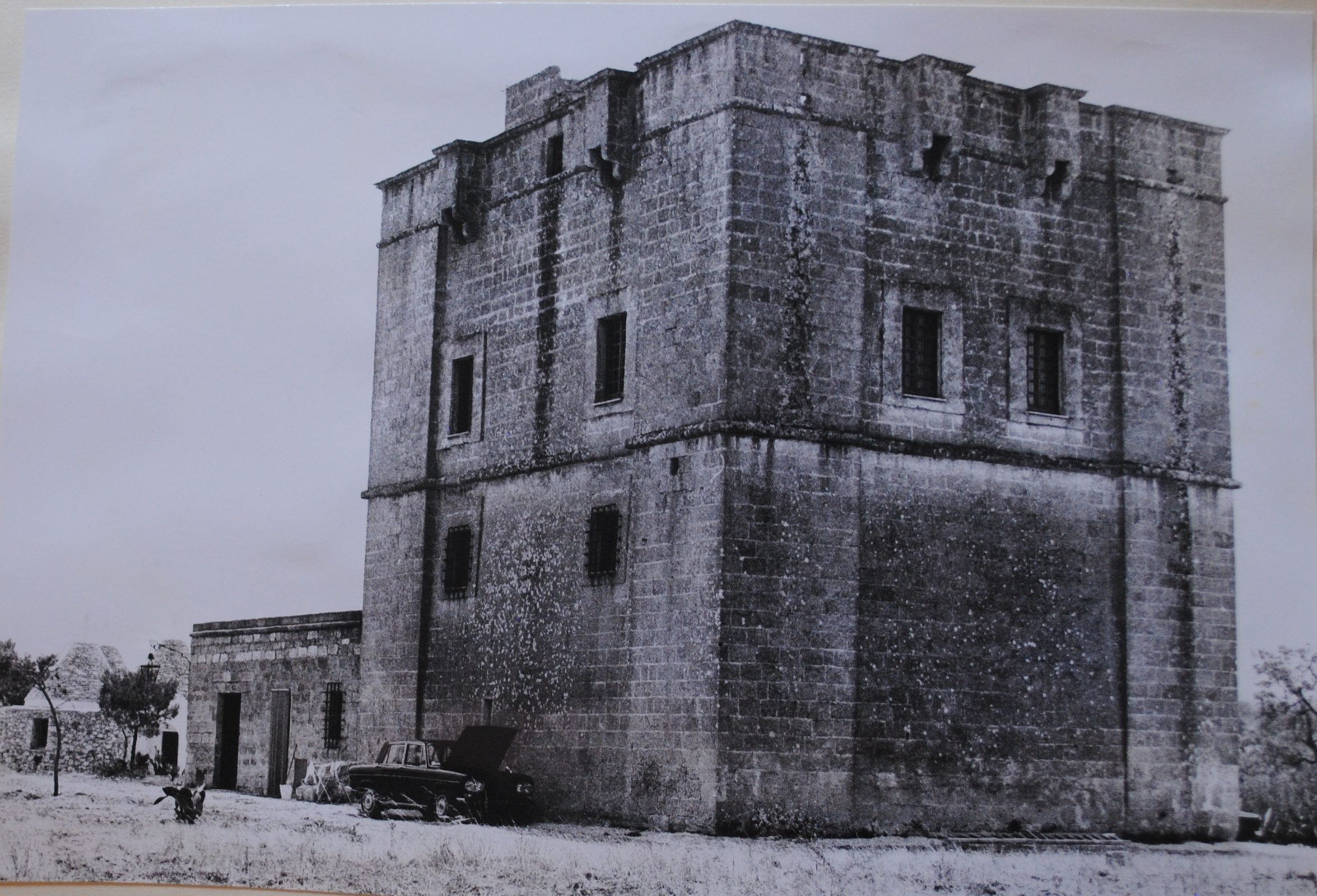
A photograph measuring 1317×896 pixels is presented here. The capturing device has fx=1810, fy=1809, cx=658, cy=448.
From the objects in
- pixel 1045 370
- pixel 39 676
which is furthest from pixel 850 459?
pixel 39 676

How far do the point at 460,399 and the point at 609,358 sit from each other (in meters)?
3.19

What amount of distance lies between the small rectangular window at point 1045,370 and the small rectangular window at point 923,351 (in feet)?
4.36

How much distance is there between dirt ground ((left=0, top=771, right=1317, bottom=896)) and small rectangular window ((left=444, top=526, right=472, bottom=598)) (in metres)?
4.34

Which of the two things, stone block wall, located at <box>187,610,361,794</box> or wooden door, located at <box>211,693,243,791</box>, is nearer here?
stone block wall, located at <box>187,610,361,794</box>

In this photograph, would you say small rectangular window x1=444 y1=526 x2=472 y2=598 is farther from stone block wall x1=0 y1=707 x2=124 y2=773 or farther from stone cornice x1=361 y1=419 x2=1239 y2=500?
stone block wall x1=0 y1=707 x2=124 y2=773

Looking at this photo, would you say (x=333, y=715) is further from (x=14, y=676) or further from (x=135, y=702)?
(x=14, y=676)

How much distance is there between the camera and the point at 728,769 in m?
19.3

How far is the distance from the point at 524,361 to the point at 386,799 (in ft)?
19.2

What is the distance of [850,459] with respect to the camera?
67.6ft

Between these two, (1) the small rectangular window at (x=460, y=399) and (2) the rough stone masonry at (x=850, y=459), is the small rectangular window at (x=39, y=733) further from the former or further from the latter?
(1) the small rectangular window at (x=460, y=399)

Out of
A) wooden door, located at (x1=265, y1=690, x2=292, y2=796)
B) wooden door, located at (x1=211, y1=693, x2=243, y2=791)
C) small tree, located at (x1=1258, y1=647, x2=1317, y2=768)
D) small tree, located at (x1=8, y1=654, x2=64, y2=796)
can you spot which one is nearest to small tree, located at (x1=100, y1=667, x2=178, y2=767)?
small tree, located at (x1=8, y1=654, x2=64, y2=796)

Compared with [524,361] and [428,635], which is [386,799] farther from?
[524,361]

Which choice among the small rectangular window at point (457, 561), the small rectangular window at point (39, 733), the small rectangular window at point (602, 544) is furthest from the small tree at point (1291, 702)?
the small rectangular window at point (39, 733)

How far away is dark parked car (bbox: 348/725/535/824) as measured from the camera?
2145cm
